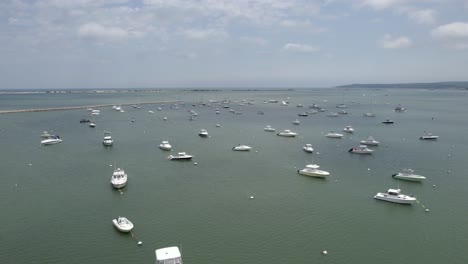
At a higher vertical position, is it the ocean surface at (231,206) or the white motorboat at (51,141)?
the white motorboat at (51,141)

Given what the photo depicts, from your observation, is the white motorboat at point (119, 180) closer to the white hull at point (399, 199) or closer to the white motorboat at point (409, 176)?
the white hull at point (399, 199)

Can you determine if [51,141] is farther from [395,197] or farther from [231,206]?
[395,197]

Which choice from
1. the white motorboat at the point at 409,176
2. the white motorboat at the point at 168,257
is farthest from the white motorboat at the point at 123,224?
the white motorboat at the point at 409,176

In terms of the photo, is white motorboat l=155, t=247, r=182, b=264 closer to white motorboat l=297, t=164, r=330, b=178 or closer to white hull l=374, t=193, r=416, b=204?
white hull l=374, t=193, r=416, b=204

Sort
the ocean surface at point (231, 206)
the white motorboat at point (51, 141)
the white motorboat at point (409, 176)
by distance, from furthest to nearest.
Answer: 1. the white motorboat at point (51, 141)
2. the white motorboat at point (409, 176)
3. the ocean surface at point (231, 206)

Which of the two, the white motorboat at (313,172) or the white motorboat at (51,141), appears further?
the white motorboat at (51,141)

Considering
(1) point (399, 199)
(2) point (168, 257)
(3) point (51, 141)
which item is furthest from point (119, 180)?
(3) point (51, 141)

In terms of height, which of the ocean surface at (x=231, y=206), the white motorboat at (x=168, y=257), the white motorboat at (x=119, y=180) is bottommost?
the ocean surface at (x=231, y=206)

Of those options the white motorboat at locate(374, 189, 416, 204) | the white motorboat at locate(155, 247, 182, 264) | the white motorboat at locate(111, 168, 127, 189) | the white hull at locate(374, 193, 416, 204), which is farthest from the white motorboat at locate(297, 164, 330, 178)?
the white motorboat at locate(155, 247, 182, 264)

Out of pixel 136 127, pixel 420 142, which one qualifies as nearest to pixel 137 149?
pixel 136 127
